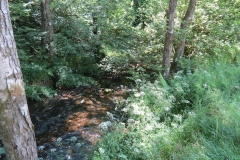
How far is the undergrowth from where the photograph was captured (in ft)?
8.34

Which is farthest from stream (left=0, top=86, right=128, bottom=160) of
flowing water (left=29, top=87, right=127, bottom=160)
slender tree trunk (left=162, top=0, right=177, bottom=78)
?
slender tree trunk (left=162, top=0, right=177, bottom=78)

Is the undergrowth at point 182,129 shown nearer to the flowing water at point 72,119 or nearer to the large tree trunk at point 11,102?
the flowing water at point 72,119

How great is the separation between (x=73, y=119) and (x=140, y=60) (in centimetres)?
350

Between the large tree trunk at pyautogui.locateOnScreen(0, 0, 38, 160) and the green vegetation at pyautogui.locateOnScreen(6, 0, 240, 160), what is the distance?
146 centimetres

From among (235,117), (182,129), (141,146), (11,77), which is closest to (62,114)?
(141,146)

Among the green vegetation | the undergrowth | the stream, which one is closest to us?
the undergrowth

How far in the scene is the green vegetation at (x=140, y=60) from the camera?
3.37m

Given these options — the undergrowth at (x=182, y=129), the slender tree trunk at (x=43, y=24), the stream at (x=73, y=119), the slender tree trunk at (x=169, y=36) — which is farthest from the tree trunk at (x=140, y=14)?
the undergrowth at (x=182, y=129)

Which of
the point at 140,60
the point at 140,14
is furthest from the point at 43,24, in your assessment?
the point at 140,60

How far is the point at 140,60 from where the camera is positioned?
7.18 m

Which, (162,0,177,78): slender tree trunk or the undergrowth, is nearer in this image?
the undergrowth

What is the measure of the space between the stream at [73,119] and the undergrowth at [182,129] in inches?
26.3

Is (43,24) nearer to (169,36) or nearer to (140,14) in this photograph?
(140,14)

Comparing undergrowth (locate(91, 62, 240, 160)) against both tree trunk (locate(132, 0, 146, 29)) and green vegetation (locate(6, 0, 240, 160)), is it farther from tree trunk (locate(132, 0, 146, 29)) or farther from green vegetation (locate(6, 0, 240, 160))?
tree trunk (locate(132, 0, 146, 29))
